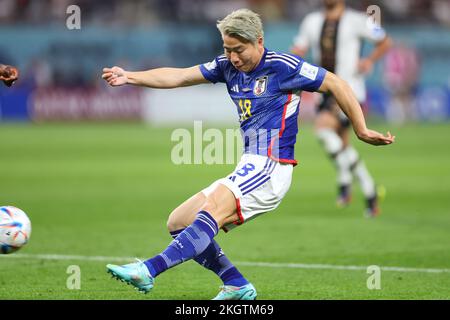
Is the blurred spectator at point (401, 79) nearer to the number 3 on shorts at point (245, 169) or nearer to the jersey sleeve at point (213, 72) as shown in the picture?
the jersey sleeve at point (213, 72)

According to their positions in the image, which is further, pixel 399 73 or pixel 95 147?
pixel 399 73

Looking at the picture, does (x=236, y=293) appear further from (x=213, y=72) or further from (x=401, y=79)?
(x=401, y=79)

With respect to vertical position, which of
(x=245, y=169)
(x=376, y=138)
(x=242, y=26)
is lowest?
(x=245, y=169)

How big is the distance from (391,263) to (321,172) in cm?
920

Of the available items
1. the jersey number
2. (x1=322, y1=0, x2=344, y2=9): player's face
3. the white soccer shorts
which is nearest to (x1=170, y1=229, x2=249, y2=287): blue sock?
the white soccer shorts

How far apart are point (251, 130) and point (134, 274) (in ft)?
4.93

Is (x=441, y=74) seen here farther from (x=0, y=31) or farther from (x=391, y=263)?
(x=391, y=263)

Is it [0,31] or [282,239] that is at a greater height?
[0,31]

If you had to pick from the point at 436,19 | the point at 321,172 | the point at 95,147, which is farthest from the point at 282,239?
the point at 436,19

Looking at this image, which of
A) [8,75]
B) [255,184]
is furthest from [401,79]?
[255,184]

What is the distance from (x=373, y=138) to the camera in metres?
6.38

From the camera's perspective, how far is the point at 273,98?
6.55 m

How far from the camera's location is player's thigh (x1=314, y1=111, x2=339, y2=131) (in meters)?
12.6
